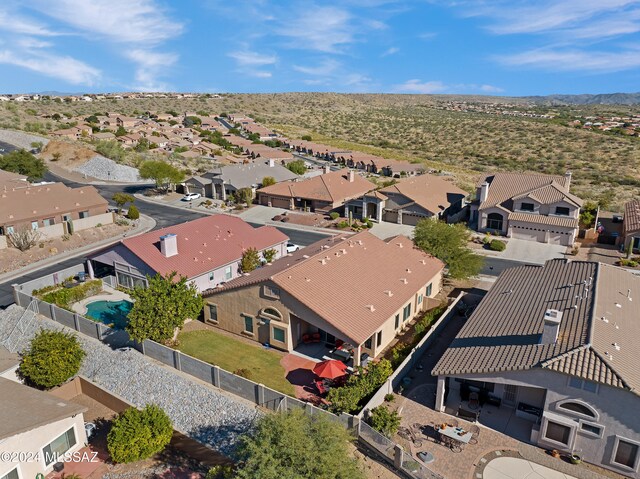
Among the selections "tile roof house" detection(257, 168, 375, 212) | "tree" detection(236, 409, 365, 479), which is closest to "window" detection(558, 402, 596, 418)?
"tree" detection(236, 409, 365, 479)

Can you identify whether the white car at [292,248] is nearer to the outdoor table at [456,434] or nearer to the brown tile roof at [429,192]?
the brown tile roof at [429,192]

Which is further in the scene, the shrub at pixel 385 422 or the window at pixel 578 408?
the shrub at pixel 385 422

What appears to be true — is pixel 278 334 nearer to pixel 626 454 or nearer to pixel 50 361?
pixel 50 361

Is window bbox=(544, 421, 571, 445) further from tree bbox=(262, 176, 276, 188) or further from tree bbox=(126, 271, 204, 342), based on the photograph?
tree bbox=(262, 176, 276, 188)

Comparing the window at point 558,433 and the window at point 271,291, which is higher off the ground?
the window at point 271,291

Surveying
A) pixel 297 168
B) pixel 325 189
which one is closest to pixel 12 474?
pixel 325 189

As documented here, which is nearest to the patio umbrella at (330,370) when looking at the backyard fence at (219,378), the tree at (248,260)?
the backyard fence at (219,378)

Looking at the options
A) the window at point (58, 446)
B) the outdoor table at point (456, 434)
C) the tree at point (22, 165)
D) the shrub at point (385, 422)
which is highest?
the tree at point (22, 165)
